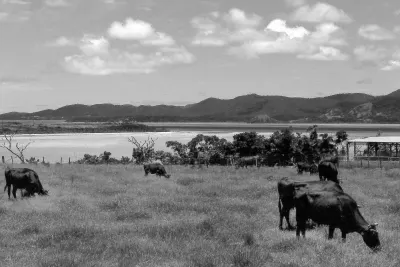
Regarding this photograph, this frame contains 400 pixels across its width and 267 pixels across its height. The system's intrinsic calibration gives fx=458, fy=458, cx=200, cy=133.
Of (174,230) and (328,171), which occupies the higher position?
(328,171)

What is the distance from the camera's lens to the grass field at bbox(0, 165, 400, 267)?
1077 centimetres

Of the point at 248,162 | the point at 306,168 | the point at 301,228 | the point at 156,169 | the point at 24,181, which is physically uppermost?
Result: the point at 24,181

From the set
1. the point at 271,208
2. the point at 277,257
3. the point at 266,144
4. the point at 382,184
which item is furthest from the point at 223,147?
the point at 277,257

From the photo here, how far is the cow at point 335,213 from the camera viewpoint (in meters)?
11.5

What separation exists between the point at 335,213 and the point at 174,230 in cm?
469

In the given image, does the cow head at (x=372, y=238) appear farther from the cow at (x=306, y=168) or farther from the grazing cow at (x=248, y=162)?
the grazing cow at (x=248, y=162)

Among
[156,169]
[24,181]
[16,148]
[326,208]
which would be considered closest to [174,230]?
[326,208]

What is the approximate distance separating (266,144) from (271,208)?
28056mm

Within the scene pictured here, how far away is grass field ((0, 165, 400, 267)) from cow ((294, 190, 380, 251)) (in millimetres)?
337

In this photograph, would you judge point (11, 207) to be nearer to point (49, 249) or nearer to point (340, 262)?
point (49, 249)

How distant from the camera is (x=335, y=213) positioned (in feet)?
39.4

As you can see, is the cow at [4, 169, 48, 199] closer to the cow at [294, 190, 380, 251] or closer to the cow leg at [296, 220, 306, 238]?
the cow leg at [296, 220, 306, 238]

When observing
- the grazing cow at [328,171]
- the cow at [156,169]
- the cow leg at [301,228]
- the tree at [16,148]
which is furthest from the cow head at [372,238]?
the tree at [16,148]

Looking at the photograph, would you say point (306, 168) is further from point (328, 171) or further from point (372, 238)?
point (372, 238)
